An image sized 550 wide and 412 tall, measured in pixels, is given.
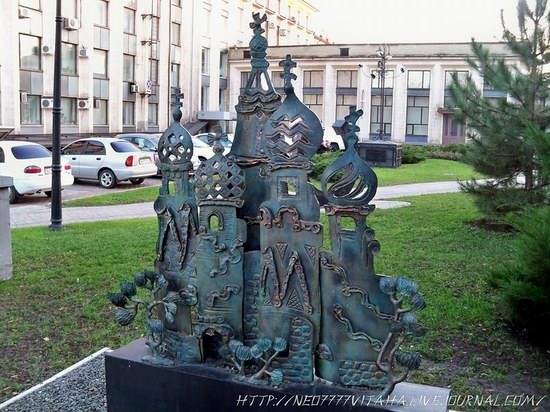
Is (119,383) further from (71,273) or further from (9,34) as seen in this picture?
(9,34)

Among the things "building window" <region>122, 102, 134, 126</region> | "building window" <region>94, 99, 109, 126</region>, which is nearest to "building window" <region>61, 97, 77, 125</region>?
"building window" <region>94, 99, 109, 126</region>

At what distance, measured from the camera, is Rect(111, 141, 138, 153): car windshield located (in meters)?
20.7

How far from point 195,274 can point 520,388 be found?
2.62 meters

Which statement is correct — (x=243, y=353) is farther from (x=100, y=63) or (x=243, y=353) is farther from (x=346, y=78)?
(x=346, y=78)

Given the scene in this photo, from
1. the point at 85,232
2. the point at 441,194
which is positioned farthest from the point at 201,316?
the point at 441,194

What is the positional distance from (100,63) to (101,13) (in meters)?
2.61

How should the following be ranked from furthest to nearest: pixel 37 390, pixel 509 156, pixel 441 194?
pixel 441 194 < pixel 509 156 < pixel 37 390

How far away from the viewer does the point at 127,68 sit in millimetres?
37094

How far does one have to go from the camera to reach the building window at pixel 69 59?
3206cm

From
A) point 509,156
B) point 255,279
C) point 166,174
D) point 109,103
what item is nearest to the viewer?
point 255,279

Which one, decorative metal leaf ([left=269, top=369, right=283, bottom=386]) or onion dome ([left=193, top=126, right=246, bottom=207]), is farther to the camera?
onion dome ([left=193, top=126, right=246, bottom=207])

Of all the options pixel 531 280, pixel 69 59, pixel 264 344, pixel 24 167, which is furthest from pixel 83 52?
pixel 264 344

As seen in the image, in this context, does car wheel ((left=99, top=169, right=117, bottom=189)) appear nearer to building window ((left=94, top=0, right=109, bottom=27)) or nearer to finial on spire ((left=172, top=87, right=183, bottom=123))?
building window ((left=94, top=0, right=109, bottom=27))

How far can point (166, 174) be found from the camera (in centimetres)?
398
